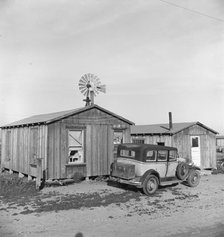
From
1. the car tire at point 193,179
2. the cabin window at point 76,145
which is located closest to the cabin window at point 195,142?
the car tire at point 193,179

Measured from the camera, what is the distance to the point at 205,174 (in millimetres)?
19125

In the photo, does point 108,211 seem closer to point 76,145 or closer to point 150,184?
point 150,184

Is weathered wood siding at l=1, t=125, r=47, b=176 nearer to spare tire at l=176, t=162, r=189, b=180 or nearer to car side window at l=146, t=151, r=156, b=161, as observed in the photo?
car side window at l=146, t=151, r=156, b=161

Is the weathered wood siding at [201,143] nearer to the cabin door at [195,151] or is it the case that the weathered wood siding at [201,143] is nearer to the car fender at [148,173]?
the cabin door at [195,151]

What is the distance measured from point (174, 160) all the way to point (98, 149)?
4657mm

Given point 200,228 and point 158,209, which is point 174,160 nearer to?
point 158,209

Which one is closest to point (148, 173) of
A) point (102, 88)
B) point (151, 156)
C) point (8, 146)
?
point (151, 156)

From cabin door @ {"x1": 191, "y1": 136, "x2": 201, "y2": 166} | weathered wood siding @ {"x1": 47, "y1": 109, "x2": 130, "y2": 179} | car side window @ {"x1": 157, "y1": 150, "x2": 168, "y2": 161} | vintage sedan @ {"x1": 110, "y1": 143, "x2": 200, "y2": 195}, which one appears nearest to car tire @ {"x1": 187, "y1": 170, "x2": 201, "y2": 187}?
vintage sedan @ {"x1": 110, "y1": 143, "x2": 200, "y2": 195}

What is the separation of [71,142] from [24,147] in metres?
3.39

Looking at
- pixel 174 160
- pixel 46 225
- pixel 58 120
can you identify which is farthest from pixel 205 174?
pixel 46 225

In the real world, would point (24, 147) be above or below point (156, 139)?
below

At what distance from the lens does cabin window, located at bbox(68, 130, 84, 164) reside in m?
15.3

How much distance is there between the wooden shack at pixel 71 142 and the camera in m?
14.6

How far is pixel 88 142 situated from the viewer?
15781mm
